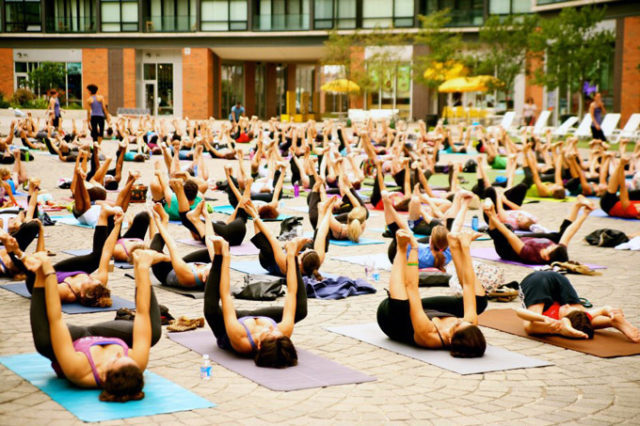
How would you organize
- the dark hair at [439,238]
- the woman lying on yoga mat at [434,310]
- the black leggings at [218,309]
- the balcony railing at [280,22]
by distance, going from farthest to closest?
1. the balcony railing at [280,22]
2. the dark hair at [439,238]
3. the woman lying on yoga mat at [434,310]
4. the black leggings at [218,309]

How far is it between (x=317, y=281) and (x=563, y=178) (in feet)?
37.4

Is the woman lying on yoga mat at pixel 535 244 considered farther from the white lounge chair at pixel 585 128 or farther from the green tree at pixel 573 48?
the green tree at pixel 573 48

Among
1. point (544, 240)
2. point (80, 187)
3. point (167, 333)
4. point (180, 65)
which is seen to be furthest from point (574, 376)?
point (180, 65)

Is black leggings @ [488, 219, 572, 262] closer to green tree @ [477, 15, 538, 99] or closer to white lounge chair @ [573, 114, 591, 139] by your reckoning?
white lounge chair @ [573, 114, 591, 139]

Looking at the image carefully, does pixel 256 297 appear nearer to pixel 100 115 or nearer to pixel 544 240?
pixel 544 240

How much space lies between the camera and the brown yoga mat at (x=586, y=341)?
263 inches

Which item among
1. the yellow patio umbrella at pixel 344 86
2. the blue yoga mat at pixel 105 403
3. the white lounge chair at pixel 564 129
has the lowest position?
the blue yoga mat at pixel 105 403

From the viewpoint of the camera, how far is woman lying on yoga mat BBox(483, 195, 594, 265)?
10.1 metres

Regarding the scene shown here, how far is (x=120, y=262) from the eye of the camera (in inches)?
398

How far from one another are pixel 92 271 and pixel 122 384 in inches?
128

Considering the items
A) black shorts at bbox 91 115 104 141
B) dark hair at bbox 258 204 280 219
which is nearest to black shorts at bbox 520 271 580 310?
dark hair at bbox 258 204 280 219

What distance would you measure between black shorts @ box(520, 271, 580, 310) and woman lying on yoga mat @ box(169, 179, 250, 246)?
421 cm

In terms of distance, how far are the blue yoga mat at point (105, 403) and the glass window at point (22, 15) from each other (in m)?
52.6

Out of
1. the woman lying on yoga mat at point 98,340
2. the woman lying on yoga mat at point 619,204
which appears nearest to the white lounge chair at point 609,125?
the woman lying on yoga mat at point 619,204
